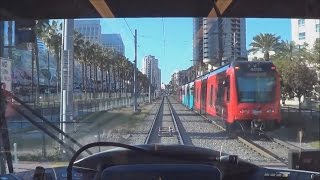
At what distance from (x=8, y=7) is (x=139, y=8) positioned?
1.09m

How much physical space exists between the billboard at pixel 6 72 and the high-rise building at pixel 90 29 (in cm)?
55

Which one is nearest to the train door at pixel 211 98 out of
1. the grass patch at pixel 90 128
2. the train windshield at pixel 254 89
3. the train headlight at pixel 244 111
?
the train windshield at pixel 254 89

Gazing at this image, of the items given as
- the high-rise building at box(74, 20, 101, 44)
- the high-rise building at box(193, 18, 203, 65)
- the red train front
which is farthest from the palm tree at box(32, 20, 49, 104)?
the red train front

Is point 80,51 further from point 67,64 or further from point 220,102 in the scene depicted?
point 220,102

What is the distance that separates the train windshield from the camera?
32.6ft

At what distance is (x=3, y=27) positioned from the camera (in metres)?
4.18

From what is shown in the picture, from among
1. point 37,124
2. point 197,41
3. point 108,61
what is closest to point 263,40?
point 197,41

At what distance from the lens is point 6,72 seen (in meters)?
3.99

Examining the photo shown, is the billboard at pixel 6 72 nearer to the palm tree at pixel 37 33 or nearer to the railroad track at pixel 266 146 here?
the palm tree at pixel 37 33

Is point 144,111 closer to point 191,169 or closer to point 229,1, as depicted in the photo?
point 229,1

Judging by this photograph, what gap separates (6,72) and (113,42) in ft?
2.61

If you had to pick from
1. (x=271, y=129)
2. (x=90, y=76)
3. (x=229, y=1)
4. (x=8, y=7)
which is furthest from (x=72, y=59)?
(x=271, y=129)

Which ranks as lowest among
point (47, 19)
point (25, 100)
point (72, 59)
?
point (25, 100)

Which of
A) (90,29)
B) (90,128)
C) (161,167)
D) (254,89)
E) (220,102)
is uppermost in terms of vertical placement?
(90,29)
